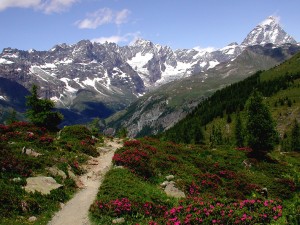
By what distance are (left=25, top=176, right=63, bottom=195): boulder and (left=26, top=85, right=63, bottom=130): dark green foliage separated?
28.9 meters

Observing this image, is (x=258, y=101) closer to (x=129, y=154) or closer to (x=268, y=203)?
(x=129, y=154)

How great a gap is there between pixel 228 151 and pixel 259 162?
5.88 metres

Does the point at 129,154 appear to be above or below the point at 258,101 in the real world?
below

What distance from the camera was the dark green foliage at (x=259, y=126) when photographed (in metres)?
54.6

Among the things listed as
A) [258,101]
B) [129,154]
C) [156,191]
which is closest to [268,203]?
[156,191]

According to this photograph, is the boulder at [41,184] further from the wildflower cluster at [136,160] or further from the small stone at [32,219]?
the wildflower cluster at [136,160]

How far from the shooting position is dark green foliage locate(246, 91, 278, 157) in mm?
54562

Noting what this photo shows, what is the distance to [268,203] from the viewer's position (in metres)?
21.4

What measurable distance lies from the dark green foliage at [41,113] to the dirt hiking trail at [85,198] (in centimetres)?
1744

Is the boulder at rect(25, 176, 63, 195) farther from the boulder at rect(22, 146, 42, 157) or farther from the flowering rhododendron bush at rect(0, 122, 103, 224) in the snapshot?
the boulder at rect(22, 146, 42, 157)

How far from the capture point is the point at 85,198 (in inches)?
1138

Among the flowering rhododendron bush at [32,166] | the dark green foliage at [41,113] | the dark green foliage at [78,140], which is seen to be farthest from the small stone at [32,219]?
the dark green foliage at [41,113]

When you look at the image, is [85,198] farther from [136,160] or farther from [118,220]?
[136,160]

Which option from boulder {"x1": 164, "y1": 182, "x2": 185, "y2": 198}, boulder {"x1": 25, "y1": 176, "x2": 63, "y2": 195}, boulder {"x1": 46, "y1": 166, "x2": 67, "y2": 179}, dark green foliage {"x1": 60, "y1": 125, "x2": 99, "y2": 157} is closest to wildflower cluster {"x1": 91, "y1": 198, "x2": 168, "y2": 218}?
boulder {"x1": 25, "y1": 176, "x2": 63, "y2": 195}
